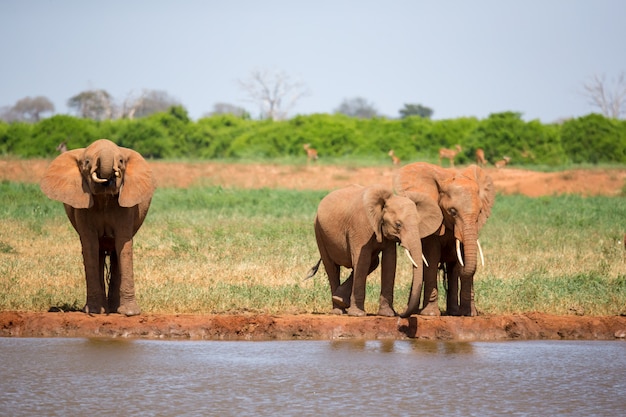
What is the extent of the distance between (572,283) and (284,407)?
737cm

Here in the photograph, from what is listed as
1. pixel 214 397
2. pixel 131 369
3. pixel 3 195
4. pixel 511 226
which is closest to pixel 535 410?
pixel 214 397

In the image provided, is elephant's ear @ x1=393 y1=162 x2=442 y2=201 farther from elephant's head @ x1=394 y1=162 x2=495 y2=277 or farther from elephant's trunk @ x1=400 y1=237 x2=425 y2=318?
elephant's trunk @ x1=400 y1=237 x2=425 y2=318

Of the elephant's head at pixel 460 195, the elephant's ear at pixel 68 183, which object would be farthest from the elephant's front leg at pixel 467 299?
the elephant's ear at pixel 68 183

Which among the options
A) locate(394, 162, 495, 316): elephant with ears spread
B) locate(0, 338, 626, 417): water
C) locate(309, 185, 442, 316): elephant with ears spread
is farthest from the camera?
locate(394, 162, 495, 316): elephant with ears spread

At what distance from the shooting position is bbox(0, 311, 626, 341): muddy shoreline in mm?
11648

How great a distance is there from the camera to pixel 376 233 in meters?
12.1

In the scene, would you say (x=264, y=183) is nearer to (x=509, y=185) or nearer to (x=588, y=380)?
(x=509, y=185)

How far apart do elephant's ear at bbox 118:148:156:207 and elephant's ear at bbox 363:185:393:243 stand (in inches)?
95.0

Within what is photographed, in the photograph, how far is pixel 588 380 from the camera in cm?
997

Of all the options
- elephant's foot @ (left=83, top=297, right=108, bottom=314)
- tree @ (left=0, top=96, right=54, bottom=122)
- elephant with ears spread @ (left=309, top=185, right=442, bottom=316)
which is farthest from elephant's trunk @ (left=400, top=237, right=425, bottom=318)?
tree @ (left=0, top=96, right=54, bottom=122)

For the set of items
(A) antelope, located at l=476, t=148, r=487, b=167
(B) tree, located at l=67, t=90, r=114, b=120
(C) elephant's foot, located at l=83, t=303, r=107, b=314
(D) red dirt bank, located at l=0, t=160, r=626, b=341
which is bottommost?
(D) red dirt bank, located at l=0, t=160, r=626, b=341

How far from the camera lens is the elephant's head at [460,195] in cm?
1216

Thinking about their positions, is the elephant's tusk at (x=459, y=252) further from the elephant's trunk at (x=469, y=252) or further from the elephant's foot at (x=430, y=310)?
the elephant's foot at (x=430, y=310)

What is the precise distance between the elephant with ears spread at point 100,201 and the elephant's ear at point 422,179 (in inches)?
116
